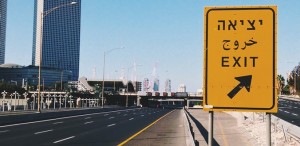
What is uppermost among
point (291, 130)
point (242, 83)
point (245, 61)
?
point (245, 61)

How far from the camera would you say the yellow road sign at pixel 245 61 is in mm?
4492

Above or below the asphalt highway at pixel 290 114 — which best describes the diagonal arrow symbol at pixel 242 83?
above

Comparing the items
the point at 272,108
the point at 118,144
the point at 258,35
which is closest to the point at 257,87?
the point at 272,108

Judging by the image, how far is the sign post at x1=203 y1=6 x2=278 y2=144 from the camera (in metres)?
4.49

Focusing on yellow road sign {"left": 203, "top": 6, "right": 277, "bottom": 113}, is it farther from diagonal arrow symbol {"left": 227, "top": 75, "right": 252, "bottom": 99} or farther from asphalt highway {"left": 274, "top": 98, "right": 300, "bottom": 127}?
asphalt highway {"left": 274, "top": 98, "right": 300, "bottom": 127}

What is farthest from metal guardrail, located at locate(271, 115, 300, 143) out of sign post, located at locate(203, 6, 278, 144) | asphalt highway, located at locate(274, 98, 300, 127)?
asphalt highway, located at locate(274, 98, 300, 127)

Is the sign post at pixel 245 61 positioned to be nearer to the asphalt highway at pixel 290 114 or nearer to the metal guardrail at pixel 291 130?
the metal guardrail at pixel 291 130

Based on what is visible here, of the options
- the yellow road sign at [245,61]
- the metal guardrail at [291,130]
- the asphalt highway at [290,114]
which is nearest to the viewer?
the yellow road sign at [245,61]

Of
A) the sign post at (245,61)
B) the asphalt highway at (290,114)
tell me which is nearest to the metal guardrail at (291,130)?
the sign post at (245,61)

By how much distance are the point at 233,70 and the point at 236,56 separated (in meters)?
0.15

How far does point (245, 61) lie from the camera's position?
14.8 feet

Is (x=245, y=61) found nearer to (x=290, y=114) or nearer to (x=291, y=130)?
(x=291, y=130)

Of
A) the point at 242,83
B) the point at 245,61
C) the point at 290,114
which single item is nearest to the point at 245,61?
the point at 245,61

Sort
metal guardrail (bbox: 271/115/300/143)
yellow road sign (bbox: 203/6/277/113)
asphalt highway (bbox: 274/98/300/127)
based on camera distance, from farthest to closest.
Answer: asphalt highway (bbox: 274/98/300/127) < metal guardrail (bbox: 271/115/300/143) < yellow road sign (bbox: 203/6/277/113)
